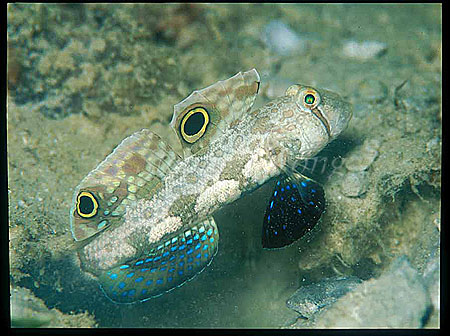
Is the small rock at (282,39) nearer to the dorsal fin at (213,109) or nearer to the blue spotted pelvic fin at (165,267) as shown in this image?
the dorsal fin at (213,109)

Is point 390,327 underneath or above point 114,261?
underneath

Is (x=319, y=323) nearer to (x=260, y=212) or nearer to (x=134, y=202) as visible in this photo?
(x=260, y=212)

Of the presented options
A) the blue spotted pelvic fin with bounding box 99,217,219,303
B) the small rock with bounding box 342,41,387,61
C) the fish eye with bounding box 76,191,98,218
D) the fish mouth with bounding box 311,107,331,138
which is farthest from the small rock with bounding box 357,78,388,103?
the fish eye with bounding box 76,191,98,218

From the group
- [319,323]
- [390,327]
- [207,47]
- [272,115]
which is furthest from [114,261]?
[207,47]

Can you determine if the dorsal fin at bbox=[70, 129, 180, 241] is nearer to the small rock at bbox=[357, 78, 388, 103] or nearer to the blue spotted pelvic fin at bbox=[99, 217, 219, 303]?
the blue spotted pelvic fin at bbox=[99, 217, 219, 303]

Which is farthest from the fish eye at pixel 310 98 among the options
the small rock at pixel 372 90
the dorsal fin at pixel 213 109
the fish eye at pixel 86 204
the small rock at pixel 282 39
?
the small rock at pixel 282 39

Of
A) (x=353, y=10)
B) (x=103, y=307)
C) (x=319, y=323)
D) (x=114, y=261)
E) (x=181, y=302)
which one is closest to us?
(x=319, y=323)

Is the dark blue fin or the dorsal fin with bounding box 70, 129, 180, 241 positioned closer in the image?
the dorsal fin with bounding box 70, 129, 180, 241
